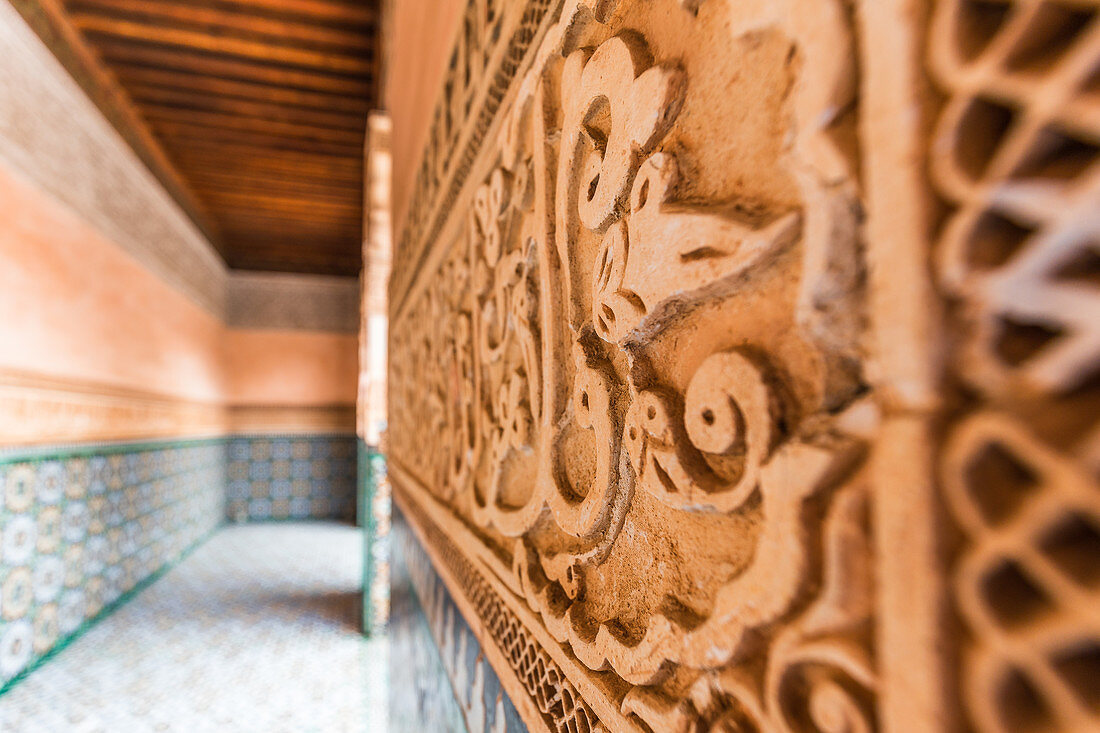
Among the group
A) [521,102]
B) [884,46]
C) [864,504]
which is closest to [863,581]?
[864,504]

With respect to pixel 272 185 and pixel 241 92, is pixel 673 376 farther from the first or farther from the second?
pixel 272 185

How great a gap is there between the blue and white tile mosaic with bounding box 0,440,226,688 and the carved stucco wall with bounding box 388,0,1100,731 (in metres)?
2.53

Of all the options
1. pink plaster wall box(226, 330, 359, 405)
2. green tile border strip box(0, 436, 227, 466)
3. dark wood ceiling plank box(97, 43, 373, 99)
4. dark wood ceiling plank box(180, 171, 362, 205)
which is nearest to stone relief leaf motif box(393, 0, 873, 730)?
green tile border strip box(0, 436, 227, 466)

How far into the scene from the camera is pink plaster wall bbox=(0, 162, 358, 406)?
6.43 ft

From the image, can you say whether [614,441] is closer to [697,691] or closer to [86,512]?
[697,691]

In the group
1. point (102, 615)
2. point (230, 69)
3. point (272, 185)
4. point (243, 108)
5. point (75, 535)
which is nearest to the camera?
point (75, 535)

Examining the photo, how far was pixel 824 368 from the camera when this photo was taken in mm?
152

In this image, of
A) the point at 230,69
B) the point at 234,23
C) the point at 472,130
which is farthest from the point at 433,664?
the point at 230,69

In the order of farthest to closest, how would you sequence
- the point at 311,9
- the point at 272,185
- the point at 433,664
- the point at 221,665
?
the point at 272,185 < the point at 311,9 < the point at 221,665 < the point at 433,664

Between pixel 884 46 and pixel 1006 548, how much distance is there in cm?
11

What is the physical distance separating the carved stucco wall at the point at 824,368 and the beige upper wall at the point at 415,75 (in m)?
0.48

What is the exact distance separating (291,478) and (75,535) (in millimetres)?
2571

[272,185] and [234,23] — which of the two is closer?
[234,23]

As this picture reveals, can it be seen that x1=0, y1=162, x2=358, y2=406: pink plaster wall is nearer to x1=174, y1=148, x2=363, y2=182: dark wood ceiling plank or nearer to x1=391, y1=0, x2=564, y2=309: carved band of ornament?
x1=174, y1=148, x2=363, y2=182: dark wood ceiling plank
